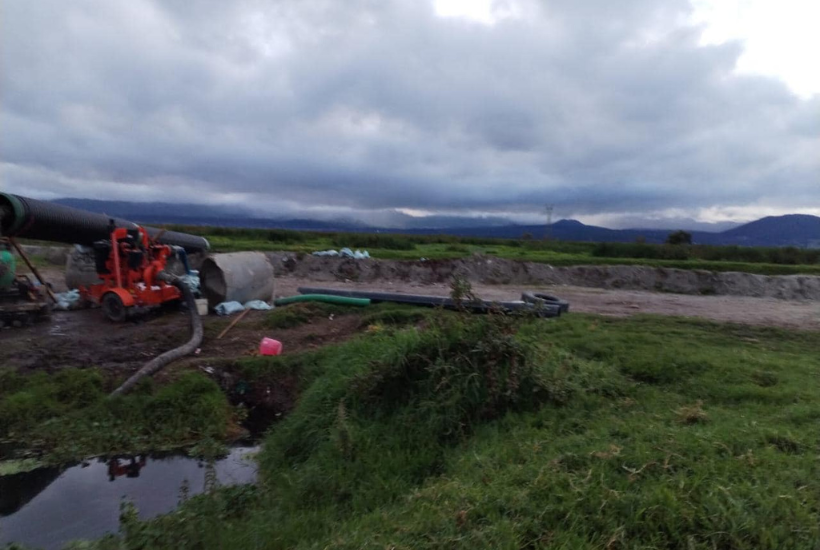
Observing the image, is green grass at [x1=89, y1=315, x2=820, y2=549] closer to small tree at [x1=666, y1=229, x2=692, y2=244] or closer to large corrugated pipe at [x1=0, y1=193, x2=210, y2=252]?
large corrugated pipe at [x1=0, y1=193, x2=210, y2=252]

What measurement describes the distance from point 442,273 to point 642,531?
53.6ft

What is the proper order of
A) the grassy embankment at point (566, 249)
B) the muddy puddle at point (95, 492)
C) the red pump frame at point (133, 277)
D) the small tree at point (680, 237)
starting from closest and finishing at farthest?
1. the muddy puddle at point (95, 492)
2. the red pump frame at point (133, 277)
3. the grassy embankment at point (566, 249)
4. the small tree at point (680, 237)

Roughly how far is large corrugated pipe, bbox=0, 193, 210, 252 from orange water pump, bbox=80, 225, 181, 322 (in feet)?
0.95

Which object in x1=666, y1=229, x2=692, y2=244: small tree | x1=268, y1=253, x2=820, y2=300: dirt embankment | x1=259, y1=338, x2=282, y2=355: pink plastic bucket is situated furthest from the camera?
x1=666, y1=229, x2=692, y2=244: small tree

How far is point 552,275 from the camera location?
1980 cm

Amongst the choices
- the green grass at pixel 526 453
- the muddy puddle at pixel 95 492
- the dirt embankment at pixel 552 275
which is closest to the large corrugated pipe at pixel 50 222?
the muddy puddle at pixel 95 492

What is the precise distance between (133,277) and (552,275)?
1418cm

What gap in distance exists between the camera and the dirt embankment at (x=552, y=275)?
18.6 metres

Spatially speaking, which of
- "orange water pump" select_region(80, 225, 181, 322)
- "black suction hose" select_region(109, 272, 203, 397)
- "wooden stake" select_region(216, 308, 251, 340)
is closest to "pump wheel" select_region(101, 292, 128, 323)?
"orange water pump" select_region(80, 225, 181, 322)

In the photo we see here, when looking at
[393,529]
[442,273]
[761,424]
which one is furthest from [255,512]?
[442,273]

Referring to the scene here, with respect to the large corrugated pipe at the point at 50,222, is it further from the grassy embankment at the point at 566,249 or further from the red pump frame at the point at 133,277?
the grassy embankment at the point at 566,249

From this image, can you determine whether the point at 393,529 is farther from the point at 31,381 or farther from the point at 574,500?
the point at 31,381

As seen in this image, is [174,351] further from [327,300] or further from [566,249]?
[566,249]

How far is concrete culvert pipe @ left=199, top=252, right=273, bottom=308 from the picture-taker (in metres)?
10.3
